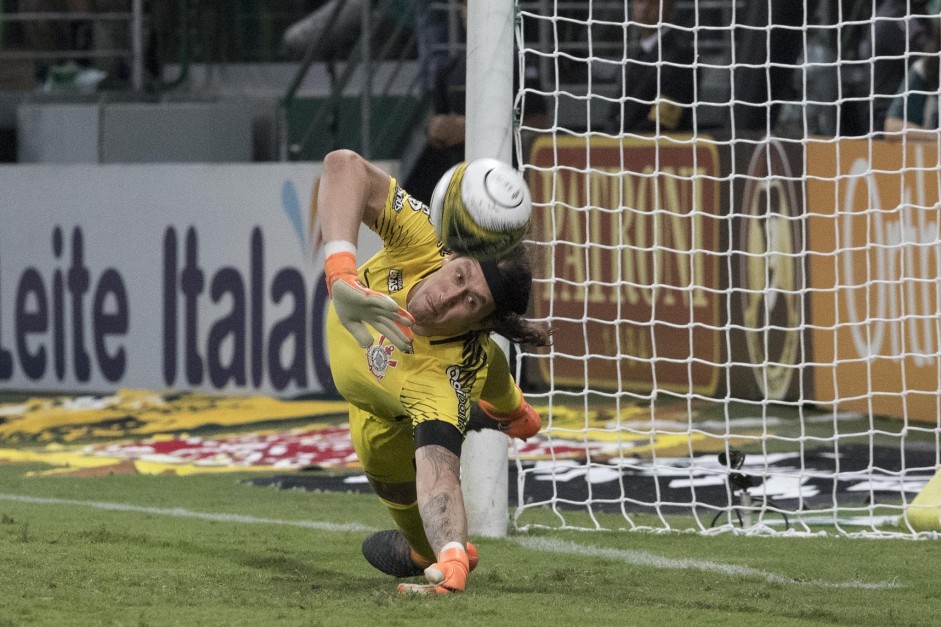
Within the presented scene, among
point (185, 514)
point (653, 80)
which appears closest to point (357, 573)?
point (185, 514)

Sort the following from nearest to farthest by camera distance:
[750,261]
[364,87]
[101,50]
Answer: [750,261] < [364,87] < [101,50]

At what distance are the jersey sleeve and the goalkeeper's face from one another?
20 cm

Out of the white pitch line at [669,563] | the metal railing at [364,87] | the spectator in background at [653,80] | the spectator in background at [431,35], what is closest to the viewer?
the white pitch line at [669,563]

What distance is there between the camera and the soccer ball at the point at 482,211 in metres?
4.27

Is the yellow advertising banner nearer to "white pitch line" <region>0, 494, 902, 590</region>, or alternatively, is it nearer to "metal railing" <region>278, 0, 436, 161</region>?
"white pitch line" <region>0, 494, 902, 590</region>

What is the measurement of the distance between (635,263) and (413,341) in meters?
5.78

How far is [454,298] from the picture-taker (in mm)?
4324

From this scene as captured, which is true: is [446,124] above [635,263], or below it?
above

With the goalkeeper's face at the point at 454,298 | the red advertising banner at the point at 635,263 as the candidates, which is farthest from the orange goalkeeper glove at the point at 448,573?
the red advertising banner at the point at 635,263

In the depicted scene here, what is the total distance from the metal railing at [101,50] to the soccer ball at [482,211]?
9.60 m

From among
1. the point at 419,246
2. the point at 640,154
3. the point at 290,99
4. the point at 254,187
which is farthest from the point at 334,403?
the point at 419,246

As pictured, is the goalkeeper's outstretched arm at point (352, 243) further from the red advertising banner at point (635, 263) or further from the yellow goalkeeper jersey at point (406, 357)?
the red advertising banner at point (635, 263)

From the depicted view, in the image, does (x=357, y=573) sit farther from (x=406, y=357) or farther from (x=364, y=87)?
(x=364, y=87)

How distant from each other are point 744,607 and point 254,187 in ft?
23.7
